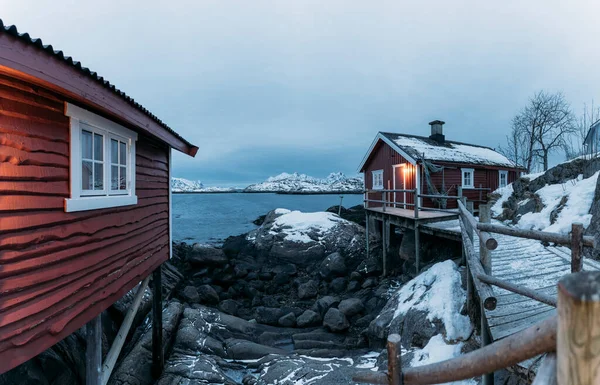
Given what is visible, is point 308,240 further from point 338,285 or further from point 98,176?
point 98,176

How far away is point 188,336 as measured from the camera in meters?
8.38

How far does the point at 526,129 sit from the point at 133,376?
34.3m

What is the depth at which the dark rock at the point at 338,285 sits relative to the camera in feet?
45.1

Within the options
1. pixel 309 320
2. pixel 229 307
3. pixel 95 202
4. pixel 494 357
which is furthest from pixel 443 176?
pixel 494 357

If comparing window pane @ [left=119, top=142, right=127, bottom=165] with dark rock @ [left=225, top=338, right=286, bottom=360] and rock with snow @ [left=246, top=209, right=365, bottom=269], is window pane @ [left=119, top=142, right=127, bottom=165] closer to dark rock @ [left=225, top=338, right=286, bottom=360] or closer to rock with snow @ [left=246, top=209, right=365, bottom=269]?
dark rock @ [left=225, top=338, right=286, bottom=360]

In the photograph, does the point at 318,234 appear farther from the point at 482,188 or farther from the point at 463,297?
the point at 463,297

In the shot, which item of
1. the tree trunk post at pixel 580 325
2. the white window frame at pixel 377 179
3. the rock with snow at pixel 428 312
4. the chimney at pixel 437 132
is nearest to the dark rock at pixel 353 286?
the rock with snow at pixel 428 312

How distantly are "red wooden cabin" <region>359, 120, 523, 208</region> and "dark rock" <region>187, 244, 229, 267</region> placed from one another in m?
10.1

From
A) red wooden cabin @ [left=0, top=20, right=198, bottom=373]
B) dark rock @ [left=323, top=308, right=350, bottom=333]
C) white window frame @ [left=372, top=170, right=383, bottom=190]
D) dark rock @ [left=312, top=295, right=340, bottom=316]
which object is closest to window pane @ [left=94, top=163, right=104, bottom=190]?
red wooden cabin @ [left=0, top=20, right=198, bottom=373]

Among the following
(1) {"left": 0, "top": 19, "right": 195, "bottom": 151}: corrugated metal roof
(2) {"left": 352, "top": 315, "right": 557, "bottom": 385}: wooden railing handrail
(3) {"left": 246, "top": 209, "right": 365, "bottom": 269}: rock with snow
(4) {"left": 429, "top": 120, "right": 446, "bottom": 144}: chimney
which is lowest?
(3) {"left": 246, "top": 209, "right": 365, "bottom": 269}: rock with snow

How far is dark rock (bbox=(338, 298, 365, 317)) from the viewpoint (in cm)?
1066

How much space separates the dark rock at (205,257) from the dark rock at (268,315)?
6.00 meters

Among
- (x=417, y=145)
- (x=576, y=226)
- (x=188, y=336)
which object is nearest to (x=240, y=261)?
(x=188, y=336)

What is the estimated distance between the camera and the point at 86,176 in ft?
12.8
